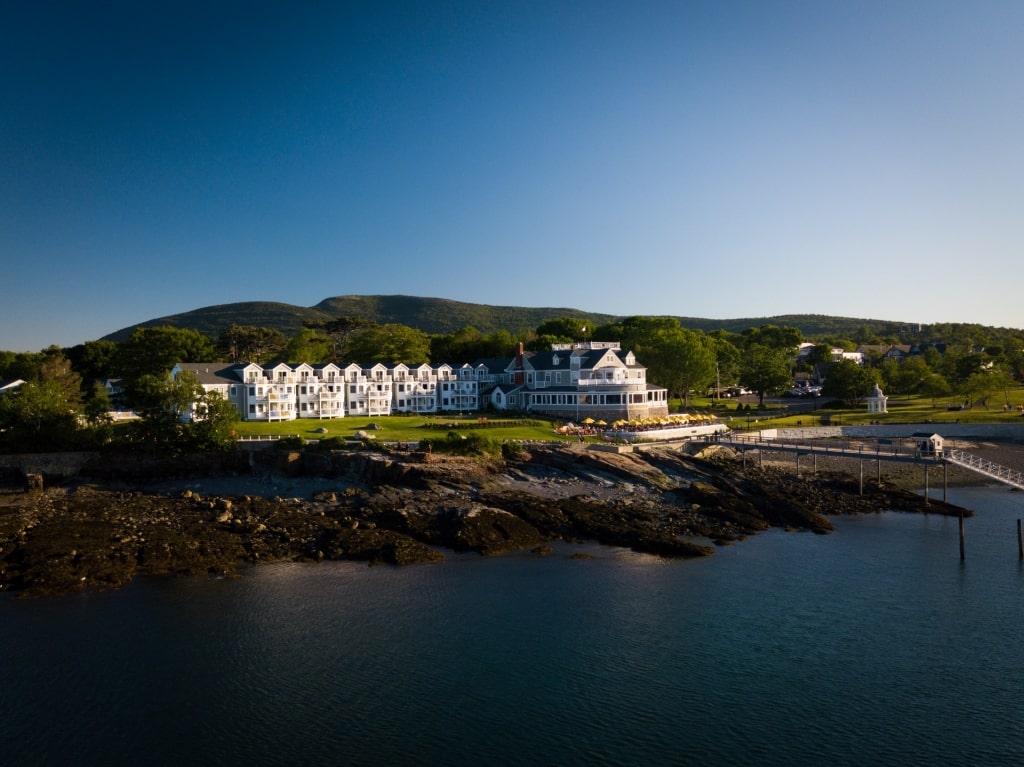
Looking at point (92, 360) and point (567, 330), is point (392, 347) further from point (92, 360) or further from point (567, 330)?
point (92, 360)

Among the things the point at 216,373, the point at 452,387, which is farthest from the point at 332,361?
the point at 216,373

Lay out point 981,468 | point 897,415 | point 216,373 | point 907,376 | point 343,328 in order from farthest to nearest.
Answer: point 343,328, point 907,376, point 897,415, point 216,373, point 981,468

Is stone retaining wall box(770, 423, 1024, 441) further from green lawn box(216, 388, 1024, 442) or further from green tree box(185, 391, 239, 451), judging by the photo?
green tree box(185, 391, 239, 451)

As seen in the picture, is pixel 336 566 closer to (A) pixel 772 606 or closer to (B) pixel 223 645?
(B) pixel 223 645

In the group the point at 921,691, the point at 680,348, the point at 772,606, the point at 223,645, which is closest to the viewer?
the point at 921,691

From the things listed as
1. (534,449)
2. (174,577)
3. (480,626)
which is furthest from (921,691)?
(534,449)

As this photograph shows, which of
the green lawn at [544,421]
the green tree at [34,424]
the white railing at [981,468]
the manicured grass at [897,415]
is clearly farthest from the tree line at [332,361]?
the white railing at [981,468]

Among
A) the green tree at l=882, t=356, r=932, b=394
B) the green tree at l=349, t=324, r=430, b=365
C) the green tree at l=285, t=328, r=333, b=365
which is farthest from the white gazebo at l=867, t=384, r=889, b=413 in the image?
the green tree at l=285, t=328, r=333, b=365
